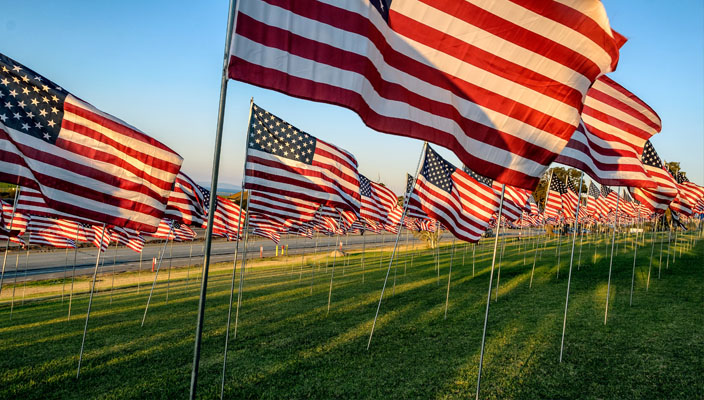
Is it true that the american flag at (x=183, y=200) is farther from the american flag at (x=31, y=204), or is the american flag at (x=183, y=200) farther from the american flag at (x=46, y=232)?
the american flag at (x=46, y=232)

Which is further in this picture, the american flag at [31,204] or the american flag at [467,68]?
the american flag at [31,204]

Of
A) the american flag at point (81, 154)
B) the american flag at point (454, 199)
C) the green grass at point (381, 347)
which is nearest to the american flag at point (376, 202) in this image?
the green grass at point (381, 347)

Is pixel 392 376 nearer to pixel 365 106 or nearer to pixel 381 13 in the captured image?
pixel 365 106

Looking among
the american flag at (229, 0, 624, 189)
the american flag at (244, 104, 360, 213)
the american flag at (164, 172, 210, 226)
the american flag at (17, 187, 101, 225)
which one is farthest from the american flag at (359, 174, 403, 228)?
the american flag at (229, 0, 624, 189)

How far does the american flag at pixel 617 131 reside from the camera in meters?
7.54

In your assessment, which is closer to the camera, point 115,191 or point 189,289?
point 115,191

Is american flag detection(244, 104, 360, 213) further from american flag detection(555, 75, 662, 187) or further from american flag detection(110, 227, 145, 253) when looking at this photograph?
american flag detection(110, 227, 145, 253)

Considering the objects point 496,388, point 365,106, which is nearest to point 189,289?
point 496,388

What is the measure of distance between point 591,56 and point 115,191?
24.3ft

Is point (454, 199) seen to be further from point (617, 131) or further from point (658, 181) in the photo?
point (617, 131)

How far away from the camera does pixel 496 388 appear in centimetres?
736

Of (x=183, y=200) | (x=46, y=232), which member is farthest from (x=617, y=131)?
(x=46, y=232)

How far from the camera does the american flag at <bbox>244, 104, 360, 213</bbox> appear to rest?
9875mm

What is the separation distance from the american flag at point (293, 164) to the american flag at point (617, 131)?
624 centimetres
